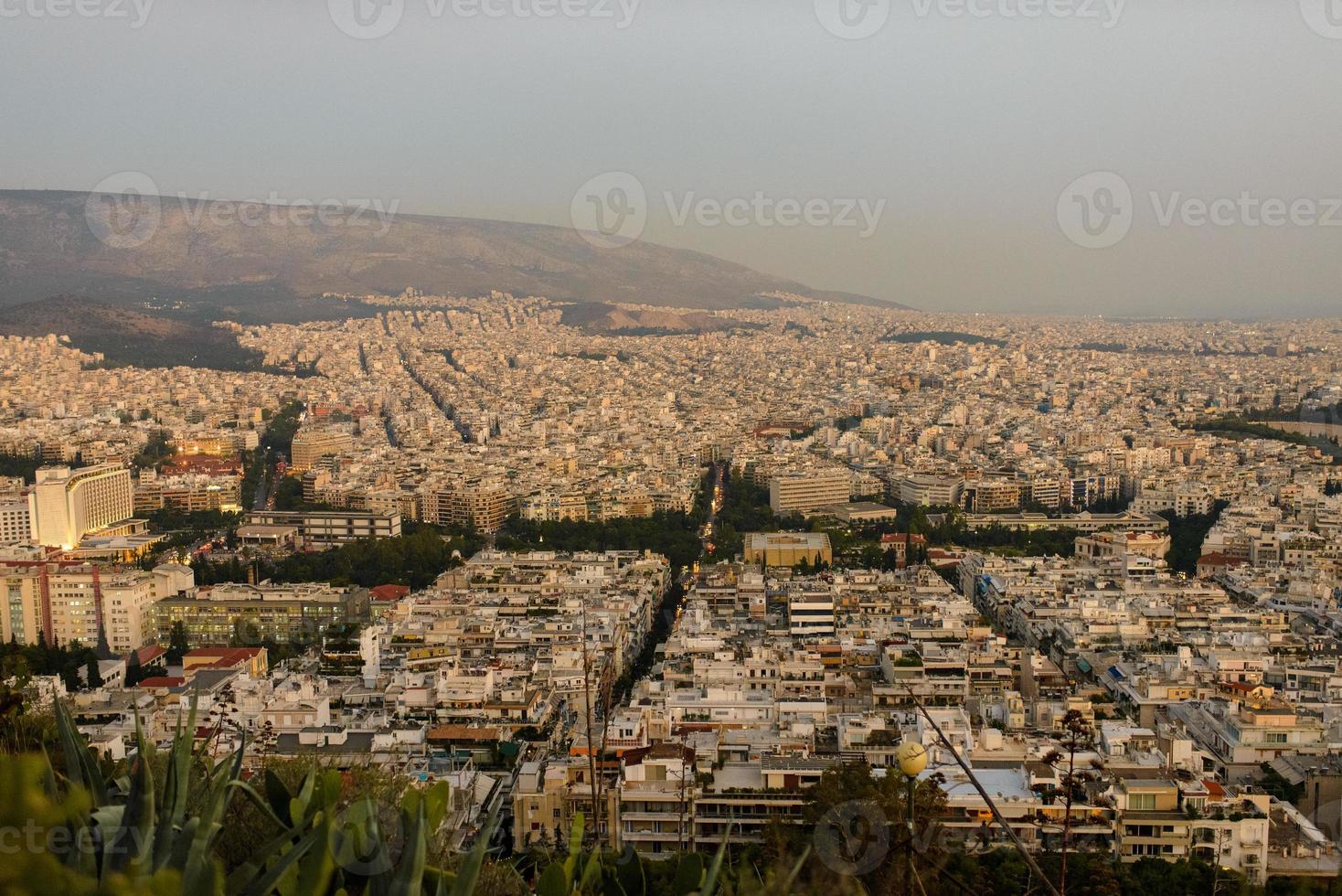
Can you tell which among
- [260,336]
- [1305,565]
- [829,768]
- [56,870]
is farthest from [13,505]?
[260,336]

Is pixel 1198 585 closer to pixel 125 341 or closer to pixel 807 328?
pixel 125 341

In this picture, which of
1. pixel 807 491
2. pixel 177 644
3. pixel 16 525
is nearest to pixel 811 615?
pixel 177 644

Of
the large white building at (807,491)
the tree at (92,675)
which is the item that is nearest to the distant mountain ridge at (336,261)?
the large white building at (807,491)

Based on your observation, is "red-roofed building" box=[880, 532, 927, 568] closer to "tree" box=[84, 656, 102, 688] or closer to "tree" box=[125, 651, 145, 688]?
"tree" box=[125, 651, 145, 688]

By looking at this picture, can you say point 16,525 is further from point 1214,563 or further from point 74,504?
point 1214,563

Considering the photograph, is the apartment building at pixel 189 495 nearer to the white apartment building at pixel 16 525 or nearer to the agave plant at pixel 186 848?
the white apartment building at pixel 16 525

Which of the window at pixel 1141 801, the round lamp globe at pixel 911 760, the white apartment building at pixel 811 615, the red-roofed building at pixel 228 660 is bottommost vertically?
the red-roofed building at pixel 228 660
